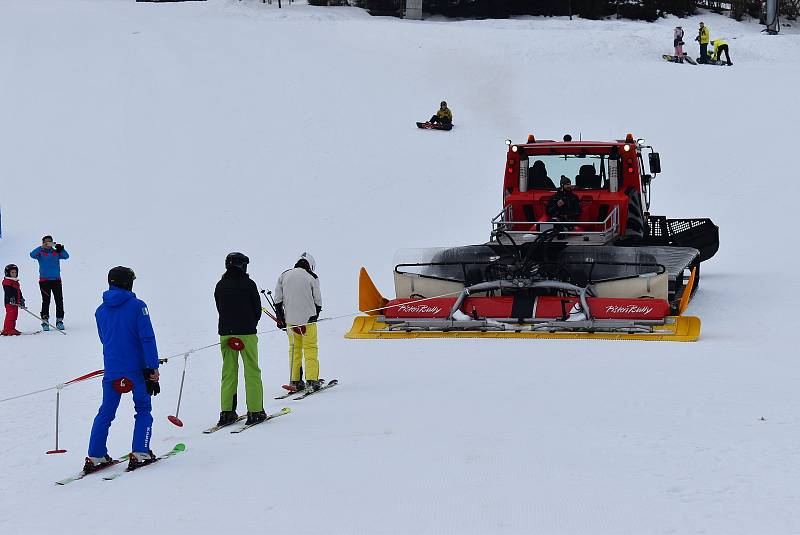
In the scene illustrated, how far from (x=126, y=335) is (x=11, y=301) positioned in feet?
26.0

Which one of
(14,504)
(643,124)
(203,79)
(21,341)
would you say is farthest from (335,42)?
(14,504)

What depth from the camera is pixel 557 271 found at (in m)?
14.8

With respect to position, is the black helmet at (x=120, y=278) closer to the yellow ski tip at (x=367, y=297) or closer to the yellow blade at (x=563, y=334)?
the yellow blade at (x=563, y=334)

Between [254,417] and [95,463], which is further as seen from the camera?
[254,417]

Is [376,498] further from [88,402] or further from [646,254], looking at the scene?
[646,254]

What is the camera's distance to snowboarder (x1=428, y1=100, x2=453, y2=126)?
31122 mm

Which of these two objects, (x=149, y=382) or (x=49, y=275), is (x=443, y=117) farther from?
(x=149, y=382)

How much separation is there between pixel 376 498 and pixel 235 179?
2046 centimetres

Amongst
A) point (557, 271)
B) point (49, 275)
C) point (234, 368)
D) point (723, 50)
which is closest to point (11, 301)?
point (49, 275)

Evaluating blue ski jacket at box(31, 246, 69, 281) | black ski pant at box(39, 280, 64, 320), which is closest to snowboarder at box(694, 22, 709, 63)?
blue ski jacket at box(31, 246, 69, 281)

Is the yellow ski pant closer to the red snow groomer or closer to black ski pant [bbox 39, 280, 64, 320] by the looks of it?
the red snow groomer

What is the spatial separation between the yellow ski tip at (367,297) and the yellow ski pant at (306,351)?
335 centimetres

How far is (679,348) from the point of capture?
12.6m

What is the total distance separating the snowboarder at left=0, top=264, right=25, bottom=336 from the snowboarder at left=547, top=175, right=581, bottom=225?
7.12 m
